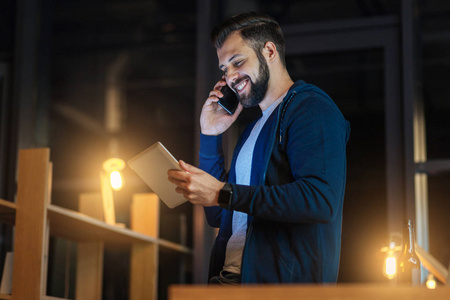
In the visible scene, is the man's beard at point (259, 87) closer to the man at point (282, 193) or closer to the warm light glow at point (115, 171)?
the man at point (282, 193)

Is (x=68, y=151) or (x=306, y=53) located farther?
(x=68, y=151)

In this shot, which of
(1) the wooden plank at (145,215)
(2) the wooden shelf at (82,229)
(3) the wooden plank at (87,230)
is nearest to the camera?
(2) the wooden shelf at (82,229)

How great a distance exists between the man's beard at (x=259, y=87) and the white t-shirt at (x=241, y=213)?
4 cm

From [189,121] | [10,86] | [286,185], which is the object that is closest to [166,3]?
[189,121]

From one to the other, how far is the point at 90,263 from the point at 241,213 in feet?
6.79

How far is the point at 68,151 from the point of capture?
14.4 feet

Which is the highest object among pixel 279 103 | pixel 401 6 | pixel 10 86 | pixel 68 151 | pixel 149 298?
pixel 401 6

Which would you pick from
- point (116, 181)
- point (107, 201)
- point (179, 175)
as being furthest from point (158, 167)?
point (107, 201)

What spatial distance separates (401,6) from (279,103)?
2452mm

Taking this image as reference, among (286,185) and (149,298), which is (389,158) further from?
(286,185)

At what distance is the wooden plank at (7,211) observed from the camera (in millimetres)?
2320

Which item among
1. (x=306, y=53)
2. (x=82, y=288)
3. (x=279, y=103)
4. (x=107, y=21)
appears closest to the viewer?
(x=279, y=103)

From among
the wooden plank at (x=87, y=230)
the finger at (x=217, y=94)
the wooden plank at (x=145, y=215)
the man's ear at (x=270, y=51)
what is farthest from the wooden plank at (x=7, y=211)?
the wooden plank at (x=145, y=215)

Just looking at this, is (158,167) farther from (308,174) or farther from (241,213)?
(308,174)
